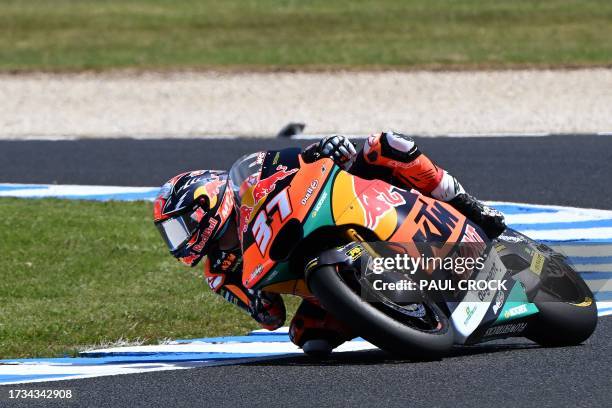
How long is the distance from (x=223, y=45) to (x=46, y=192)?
9291mm

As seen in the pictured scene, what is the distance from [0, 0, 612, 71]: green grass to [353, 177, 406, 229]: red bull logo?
39.9 feet

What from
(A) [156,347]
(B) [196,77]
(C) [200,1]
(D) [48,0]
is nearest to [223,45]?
(B) [196,77]

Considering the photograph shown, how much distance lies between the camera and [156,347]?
7691 millimetres

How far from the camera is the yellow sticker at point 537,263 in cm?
698

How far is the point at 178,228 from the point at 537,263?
6.12ft

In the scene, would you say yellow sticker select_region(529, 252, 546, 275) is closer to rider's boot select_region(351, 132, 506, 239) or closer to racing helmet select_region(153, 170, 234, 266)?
rider's boot select_region(351, 132, 506, 239)

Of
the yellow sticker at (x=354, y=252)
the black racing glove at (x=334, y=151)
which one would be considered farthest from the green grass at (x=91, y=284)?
the yellow sticker at (x=354, y=252)

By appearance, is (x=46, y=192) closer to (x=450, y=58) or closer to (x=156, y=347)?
(x=156, y=347)

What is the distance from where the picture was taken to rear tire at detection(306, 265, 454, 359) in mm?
6160

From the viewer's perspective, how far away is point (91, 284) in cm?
959

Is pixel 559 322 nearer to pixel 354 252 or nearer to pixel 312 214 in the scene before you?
pixel 354 252

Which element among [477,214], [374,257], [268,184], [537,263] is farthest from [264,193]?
[537,263]

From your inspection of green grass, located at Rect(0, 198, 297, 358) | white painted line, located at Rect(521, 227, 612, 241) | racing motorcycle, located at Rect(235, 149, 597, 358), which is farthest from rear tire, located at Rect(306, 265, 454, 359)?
white painted line, located at Rect(521, 227, 612, 241)

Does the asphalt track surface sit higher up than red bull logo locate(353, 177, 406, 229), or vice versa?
red bull logo locate(353, 177, 406, 229)
